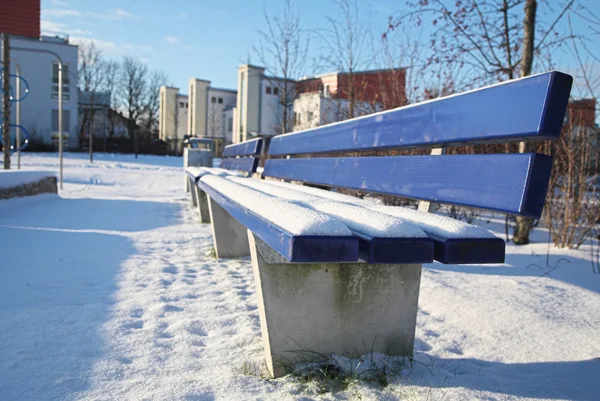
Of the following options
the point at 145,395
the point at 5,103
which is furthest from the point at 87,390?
the point at 5,103

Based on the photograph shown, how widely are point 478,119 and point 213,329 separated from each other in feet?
5.03

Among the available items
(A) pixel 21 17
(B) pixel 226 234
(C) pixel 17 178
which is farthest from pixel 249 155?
(A) pixel 21 17

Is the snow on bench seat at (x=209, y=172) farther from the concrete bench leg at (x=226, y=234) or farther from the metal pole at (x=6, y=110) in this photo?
the metal pole at (x=6, y=110)

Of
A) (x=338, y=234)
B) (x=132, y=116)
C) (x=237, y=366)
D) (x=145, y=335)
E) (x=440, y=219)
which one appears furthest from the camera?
(x=132, y=116)

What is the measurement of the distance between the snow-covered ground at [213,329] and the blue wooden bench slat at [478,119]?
0.91 metres

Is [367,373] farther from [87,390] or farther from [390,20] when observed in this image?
[390,20]

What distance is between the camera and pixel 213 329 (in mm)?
2260

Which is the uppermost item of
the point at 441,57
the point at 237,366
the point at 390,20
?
the point at 390,20

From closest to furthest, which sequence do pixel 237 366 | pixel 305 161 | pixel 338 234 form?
pixel 338 234 < pixel 237 366 < pixel 305 161

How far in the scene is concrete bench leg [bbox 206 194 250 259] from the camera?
3.77 m

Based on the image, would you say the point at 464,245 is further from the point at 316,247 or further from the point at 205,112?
the point at 205,112

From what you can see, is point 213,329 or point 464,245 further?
point 213,329

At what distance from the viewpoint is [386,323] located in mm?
1864

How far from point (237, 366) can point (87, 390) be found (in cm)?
55
